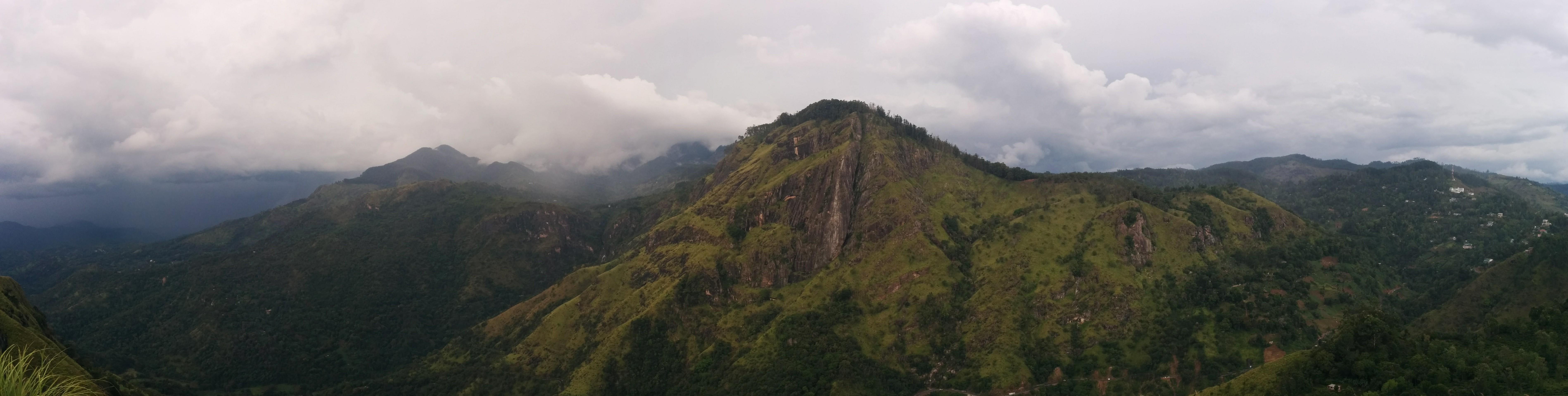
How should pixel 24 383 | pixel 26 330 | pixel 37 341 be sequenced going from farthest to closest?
pixel 26 330 < pixel 37 341 < pixel 24 383

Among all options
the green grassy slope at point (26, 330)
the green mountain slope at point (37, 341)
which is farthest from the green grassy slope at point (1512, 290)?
the green grassy slope at point (26, 330)

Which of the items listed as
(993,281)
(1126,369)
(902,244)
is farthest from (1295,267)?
(902,244)

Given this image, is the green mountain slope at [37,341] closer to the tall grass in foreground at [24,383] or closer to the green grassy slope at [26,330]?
the green grassy slope at [26,330]

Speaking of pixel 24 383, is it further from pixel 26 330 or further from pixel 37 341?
pixel 26 330

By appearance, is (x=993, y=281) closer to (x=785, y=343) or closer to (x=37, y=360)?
(x=785, y=343)

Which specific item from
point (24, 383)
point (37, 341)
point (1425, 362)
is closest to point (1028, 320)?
point (1425, 362)

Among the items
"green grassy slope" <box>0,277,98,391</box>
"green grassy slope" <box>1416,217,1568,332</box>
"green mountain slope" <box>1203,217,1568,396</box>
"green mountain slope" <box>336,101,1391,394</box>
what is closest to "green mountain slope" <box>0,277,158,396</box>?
"green grassy slope" <box>0,277,98,391</box>

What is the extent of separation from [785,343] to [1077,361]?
7986cm

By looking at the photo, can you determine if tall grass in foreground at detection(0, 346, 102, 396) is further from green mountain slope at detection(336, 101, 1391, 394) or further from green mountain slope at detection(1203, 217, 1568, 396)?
green mountain slope at detection(336, 101, 1391, 394)

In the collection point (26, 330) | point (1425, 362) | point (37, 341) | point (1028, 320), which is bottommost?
point (1028, 320)

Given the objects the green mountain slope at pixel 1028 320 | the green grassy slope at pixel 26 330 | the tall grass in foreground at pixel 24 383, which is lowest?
the green mountain slope at pixel 1028 320

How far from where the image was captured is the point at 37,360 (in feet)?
255

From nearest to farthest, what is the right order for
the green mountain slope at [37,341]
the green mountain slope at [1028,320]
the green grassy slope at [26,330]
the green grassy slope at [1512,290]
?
the green mountain slope at [37,341] < the green grassy slope at [26,330] < the green grassy slope at [1512,290] < the green mountain slope at [1028,320]

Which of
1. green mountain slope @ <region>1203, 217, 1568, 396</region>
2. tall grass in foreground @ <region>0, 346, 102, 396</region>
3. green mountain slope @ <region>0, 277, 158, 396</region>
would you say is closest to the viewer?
tall grass in foreground @ <region>0, 346, 102, 396</region>
